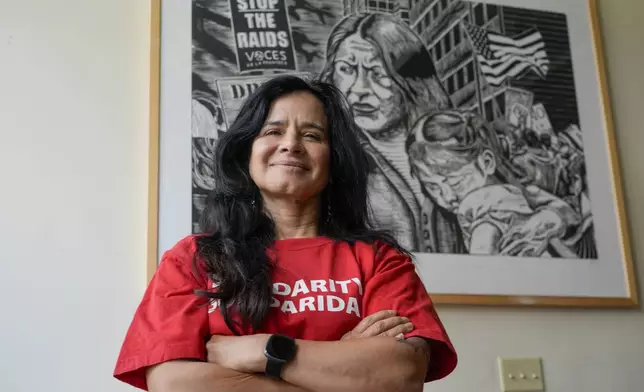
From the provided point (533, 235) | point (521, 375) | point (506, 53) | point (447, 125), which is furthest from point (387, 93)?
point (521, 375)

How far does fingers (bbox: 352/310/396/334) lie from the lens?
1.05 m

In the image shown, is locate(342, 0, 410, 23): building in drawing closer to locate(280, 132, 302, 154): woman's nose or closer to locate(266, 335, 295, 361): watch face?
locate(280, 132, 302, 154): woman's nose

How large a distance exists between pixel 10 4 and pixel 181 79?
1.49 feet

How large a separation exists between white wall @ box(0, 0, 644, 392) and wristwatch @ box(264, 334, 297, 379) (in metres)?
0.68

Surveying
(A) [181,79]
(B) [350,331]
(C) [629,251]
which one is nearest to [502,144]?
(C) [629,251]

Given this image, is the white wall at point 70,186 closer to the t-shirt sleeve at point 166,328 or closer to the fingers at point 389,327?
the t-shirt sleeve at point 166,328

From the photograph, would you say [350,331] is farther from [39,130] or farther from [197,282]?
[39,130]

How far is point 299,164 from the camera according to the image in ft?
3.97

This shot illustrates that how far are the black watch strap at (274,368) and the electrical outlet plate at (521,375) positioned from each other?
3.07 ft

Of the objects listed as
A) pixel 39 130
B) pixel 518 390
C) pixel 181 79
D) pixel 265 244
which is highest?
pixel 181 79

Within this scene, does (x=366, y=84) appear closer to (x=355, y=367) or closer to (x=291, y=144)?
(x=291, y=144)

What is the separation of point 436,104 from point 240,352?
1.13 meters

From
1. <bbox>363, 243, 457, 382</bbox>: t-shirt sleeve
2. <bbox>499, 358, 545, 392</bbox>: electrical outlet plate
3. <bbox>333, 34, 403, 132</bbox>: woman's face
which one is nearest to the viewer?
<bbox>363, 243, 457, 382</bbox>: t-shirt sleeve

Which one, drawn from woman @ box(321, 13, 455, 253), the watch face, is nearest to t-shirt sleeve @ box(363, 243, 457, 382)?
the watch face
